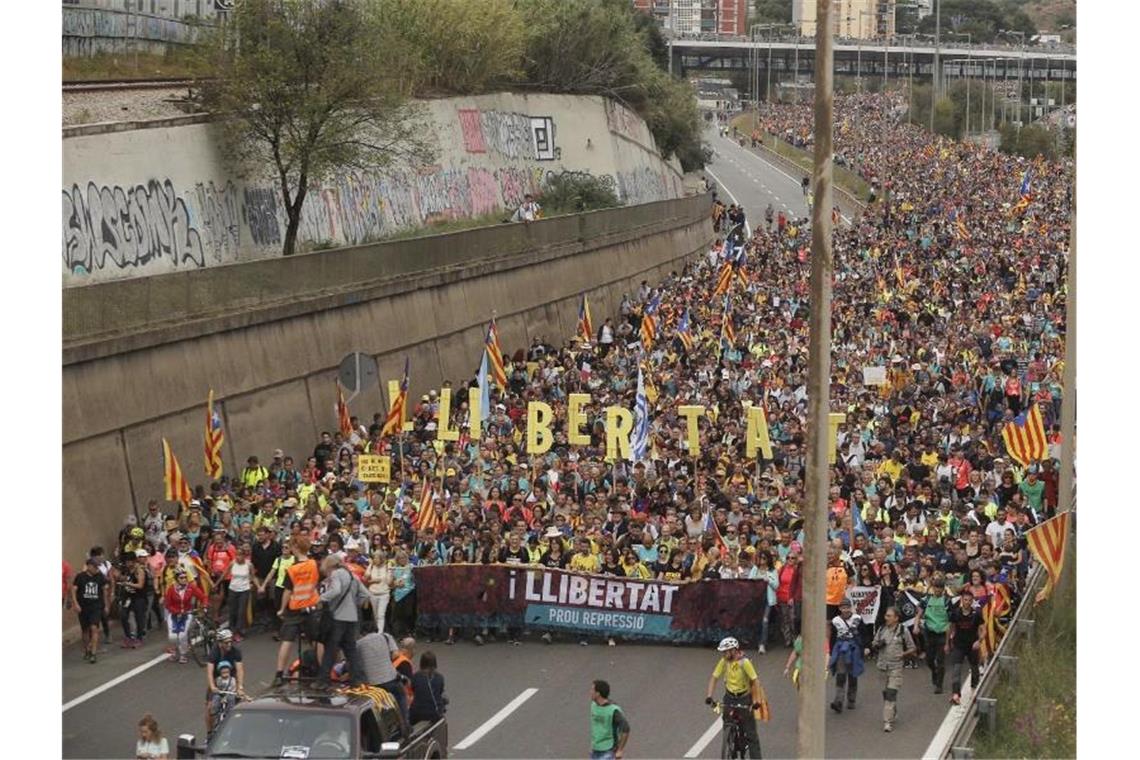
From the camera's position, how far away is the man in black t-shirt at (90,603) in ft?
77.4

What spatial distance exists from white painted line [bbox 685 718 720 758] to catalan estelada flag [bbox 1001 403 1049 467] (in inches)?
329

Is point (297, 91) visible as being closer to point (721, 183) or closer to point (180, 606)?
point (180, 606)

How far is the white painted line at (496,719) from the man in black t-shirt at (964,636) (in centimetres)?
422

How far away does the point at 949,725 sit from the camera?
2058cm

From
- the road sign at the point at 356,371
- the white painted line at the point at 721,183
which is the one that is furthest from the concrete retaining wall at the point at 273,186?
the white painted line at the point at 721,183

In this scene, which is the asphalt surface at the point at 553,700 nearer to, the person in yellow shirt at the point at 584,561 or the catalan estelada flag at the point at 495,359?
the person in yellow shirt at the point at 584,561

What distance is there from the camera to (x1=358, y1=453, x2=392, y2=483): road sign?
27.2 meters

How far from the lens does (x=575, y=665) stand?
77.2 ft

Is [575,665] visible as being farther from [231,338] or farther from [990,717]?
[231,338]

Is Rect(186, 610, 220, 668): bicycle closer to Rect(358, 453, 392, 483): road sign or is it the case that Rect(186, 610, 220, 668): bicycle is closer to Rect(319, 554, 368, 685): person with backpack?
Rect(358, 453, 392, 483): road sign

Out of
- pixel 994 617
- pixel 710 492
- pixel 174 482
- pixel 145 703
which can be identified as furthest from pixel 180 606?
pixel 994 617

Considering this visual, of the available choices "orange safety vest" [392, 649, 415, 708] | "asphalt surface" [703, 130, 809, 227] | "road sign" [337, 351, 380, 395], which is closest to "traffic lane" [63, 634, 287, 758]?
"orange safety vest" [392, 649, 415, 708]

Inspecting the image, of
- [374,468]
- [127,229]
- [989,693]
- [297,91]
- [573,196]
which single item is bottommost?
[989,693]

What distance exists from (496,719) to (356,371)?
44.0 ft
